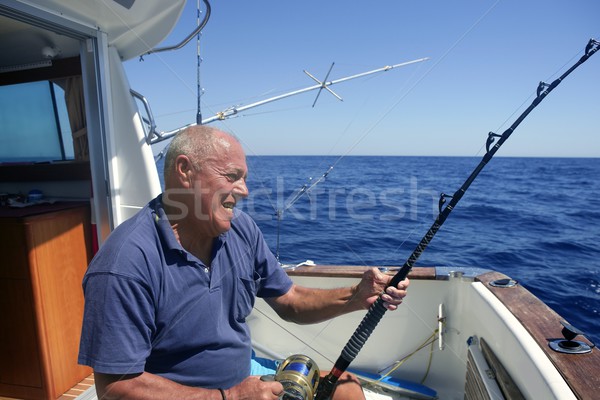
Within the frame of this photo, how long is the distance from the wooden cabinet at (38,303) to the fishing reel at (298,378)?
1.57 meters

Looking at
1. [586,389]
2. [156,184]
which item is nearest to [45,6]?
[156,184]

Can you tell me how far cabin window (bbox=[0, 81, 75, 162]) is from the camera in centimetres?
291

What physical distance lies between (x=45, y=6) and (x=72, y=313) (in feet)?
5.78

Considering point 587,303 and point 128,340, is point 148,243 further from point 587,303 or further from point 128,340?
point 587,303

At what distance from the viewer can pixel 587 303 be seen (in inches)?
197

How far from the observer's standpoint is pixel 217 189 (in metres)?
1.45

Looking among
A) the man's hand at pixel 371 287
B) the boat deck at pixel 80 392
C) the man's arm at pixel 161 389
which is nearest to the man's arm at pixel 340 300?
the man's hand at pixel 371 287

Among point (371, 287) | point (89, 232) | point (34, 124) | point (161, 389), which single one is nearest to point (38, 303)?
point (89, 232)

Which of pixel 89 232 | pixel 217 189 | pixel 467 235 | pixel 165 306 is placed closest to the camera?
pixel 165 306

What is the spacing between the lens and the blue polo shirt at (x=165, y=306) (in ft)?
3.85

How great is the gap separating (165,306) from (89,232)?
171 centimetres

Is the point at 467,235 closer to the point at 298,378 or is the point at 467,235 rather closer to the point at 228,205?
the point at 298,378

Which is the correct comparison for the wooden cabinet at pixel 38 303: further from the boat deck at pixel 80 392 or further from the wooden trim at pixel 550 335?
the wooden trim at pixel 550 335

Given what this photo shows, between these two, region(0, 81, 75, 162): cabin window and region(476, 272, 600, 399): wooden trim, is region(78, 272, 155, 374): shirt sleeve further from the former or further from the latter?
region(0, 81, 75, 162): cabin window
